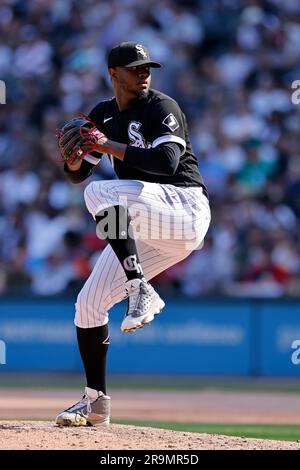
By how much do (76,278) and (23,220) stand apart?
1.12 metres

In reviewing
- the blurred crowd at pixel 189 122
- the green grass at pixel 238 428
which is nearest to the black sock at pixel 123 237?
the green grass at pixel 238 428

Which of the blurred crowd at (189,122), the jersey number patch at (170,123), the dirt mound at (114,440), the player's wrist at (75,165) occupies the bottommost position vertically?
the dirt mound at (114,440)

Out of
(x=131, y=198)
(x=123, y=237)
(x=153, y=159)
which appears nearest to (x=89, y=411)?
(x=123, y=237)

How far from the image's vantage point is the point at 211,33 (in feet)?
46.3

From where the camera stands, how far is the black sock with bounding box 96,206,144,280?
5688 millimetres

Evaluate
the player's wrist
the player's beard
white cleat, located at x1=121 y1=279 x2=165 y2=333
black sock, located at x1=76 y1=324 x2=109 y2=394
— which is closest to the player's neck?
the player's beard

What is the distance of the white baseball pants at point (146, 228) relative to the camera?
5.74 m

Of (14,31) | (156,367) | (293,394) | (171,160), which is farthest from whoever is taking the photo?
(14,31)

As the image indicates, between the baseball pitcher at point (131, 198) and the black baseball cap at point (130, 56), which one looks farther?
the black baseball cap at point (130, 56)

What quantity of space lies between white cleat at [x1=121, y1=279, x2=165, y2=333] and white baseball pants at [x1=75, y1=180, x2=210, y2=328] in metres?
0.31

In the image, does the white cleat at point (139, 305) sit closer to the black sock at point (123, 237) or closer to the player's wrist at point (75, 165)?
the black sock at point (123, 237)

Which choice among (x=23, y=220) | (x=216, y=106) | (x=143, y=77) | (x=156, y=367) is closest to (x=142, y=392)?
(x=156, y=367)

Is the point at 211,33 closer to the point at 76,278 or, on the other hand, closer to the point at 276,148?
the point at 276,148

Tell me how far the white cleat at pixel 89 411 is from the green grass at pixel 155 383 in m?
4.84
